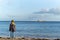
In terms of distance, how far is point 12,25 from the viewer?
21.9 metres

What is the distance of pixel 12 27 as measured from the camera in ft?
72.0

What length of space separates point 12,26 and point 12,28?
0.75 feet

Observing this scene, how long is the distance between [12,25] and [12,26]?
0.10 metres

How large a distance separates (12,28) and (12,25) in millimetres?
326

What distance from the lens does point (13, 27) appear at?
2197 centimetres

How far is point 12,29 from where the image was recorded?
→ 22.1m

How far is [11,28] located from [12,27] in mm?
196

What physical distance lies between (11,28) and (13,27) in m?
0.26

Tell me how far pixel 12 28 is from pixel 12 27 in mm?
111

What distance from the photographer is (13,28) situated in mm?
21969

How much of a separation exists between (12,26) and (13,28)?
235 mm

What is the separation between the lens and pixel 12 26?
2189 cm

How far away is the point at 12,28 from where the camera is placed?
22.0m
